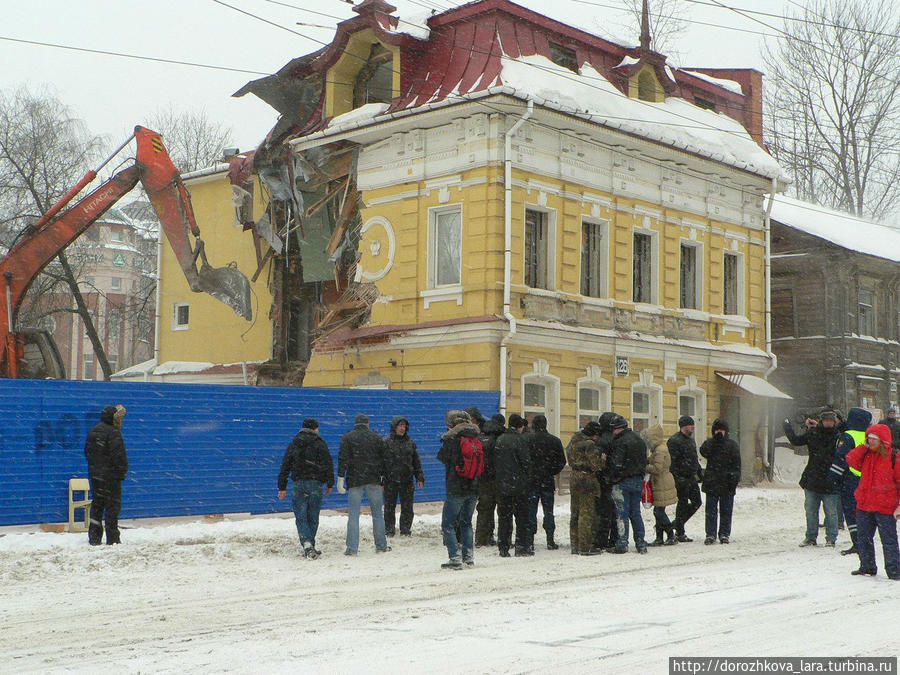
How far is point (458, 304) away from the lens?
2319cm

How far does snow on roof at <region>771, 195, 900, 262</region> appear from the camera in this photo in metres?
34.5

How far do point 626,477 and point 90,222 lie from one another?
11230mm

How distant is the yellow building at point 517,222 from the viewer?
2308 cm

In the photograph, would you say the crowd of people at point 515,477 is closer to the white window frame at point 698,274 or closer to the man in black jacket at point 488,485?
the man in black jacket at point 488,485

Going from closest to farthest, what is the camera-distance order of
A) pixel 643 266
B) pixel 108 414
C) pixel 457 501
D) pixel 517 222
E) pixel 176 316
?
pixel 457 501, pixel 108 414, pixel 517 222, pixel 643 266, pixel 176 316

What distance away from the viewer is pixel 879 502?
1183 cm

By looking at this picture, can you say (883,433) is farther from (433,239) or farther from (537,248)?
(433,239)

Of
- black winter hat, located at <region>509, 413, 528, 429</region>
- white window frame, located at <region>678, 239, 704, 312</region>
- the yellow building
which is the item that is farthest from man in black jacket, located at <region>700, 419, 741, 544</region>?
white window frame, located at <region>678, 239, 704, 312</region>

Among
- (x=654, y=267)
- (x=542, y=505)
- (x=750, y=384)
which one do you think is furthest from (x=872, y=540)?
(x=750, y=384)

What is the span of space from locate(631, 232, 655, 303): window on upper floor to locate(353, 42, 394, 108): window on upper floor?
7.11m

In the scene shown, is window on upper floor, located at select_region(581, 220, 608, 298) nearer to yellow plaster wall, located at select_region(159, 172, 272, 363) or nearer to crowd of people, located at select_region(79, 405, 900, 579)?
yellow plaster wall, located at select_region(159, 172, 272, 363)

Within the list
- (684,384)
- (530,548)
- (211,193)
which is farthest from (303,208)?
(530,548)

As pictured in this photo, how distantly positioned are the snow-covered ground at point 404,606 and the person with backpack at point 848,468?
0.46m

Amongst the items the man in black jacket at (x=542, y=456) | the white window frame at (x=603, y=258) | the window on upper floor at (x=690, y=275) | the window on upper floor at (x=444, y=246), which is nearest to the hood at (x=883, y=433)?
the man in black jacket at (x=542, y=456)
